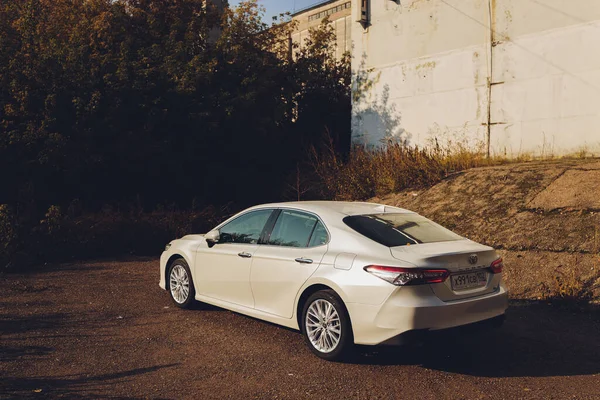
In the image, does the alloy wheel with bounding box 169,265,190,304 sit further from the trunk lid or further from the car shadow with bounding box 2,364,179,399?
the trunk lid

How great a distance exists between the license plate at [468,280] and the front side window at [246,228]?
2.47 m

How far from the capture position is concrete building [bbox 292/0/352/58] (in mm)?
50281

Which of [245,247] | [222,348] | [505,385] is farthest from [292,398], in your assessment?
[245,247]

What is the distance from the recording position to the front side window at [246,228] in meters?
6.77

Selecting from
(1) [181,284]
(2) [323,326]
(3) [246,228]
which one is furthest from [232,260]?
(2) [323,326]

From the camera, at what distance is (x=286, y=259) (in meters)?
6.04

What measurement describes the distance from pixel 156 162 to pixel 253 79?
427cm

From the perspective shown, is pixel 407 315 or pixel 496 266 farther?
pixel 496 266

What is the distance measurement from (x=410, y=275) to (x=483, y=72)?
1270 centimetres

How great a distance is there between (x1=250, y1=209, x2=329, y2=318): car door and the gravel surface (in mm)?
516

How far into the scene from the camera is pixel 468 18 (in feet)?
54.3

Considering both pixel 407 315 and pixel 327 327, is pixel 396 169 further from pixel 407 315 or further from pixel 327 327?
pixel 407 315

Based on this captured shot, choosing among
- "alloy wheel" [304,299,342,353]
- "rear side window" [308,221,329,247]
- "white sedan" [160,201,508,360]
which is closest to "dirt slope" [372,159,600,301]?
"white sedan" [160,201,508,360]

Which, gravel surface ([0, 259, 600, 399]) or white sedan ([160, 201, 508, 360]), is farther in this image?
white sedan ([160, 201, 508, 360])
